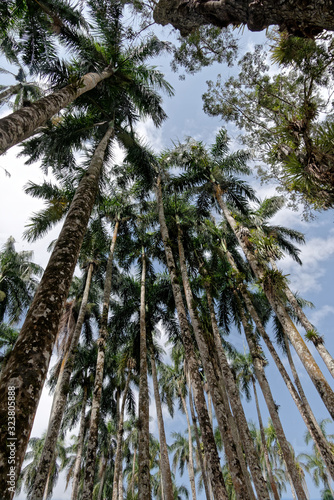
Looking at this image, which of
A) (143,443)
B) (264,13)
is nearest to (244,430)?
(143,443)

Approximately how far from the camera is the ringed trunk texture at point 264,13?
11.7 feet

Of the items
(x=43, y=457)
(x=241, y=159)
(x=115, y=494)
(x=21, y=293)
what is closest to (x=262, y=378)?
(x=43, y=457)

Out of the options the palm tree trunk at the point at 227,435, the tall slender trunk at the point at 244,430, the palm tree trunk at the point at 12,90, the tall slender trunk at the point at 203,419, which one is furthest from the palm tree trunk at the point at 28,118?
the palm tree trunk at the point at 12,90

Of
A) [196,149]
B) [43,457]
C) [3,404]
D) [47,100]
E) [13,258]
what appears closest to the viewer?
[3,404]

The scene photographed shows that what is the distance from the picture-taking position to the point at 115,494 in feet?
55.7

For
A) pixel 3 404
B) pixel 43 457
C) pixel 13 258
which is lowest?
pixel 3 404

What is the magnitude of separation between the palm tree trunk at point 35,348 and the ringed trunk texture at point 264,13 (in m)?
3.94

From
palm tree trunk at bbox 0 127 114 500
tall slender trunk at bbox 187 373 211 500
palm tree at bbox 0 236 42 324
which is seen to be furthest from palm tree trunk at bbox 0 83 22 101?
tall slender trunk at bbox 187 373 211 500

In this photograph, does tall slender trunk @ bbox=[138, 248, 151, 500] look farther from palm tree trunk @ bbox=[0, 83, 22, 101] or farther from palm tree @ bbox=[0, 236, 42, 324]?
palm tree trunk @ bbox=[0, 83, 22, 101]

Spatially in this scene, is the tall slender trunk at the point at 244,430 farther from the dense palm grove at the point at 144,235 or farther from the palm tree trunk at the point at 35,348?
the palm tree trunk at the point at 35,348

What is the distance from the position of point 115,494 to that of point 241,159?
71.3ft

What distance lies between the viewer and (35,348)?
2520 millimetres

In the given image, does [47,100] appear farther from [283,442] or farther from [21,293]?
[21,293]

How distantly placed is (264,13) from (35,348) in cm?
505
